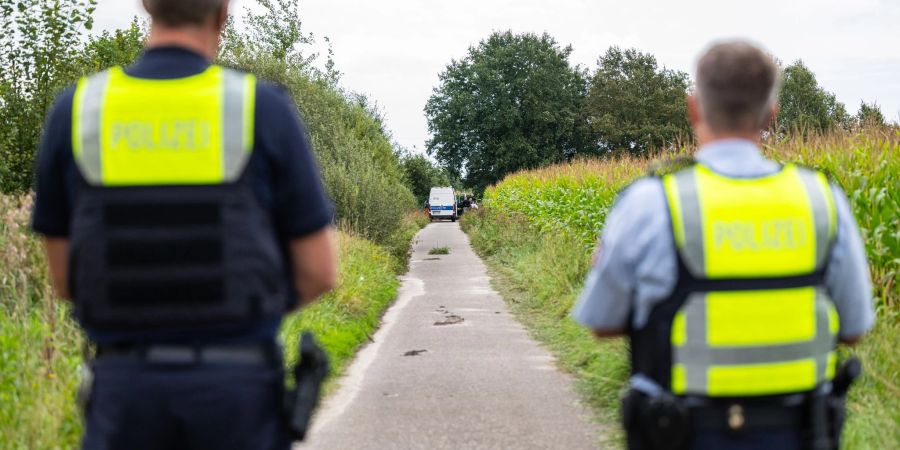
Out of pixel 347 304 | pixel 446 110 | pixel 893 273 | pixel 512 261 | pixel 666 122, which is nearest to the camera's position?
pixel 893 273

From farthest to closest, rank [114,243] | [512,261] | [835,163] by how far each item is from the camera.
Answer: [512,261]
[835,163]
[114,243]

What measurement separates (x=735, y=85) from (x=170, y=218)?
1.43 m

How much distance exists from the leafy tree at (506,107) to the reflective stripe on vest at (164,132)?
69588 millimetres

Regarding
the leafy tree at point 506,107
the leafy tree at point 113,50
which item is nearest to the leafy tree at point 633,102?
the leafy tree at point 506,107

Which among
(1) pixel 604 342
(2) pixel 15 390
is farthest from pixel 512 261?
(2) pixel 15 390

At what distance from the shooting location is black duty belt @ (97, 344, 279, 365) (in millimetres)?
2271

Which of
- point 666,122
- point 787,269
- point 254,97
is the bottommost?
point 787,269

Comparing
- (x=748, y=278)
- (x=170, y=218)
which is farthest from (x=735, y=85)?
(x=170, y=218)

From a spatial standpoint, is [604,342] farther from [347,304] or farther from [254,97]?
[254,97]

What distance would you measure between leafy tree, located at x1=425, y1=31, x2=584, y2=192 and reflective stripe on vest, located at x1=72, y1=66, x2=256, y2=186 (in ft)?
228

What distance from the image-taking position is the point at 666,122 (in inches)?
2781

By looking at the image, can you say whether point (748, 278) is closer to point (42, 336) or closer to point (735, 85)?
point (735, 85)

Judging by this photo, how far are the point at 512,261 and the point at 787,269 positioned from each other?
66.1 ft

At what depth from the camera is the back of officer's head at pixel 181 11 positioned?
7.98 ft
